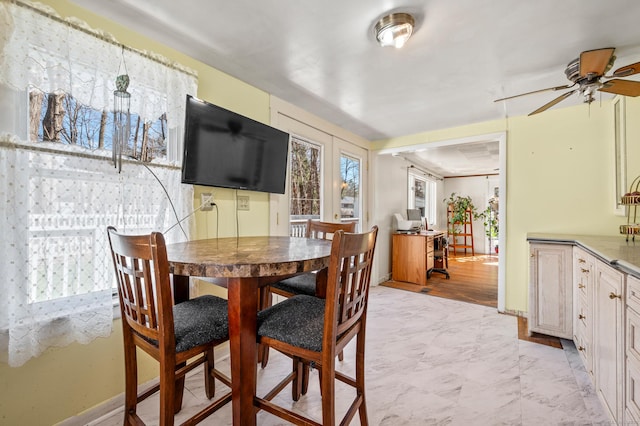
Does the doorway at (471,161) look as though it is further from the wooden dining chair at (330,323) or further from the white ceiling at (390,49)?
the wooden dining chair at (330,323)

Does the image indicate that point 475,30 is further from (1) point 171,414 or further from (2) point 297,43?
(1) point 171,414

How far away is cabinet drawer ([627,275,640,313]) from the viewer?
3.65 ft

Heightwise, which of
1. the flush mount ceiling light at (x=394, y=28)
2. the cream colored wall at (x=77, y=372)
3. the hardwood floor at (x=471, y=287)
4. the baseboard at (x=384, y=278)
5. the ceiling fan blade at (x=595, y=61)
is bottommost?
the hardwood floor at (x=471, y=287)

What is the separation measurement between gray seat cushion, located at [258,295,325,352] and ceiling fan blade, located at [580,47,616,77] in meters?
2.17

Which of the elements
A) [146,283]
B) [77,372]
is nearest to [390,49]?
[146,283]

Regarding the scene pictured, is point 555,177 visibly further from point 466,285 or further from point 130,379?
point 130,379

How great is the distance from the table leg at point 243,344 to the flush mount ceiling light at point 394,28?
5.05 feet

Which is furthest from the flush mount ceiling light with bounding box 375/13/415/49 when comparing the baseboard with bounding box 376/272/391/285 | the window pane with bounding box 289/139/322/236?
the baseboard with bounding box 376/272/391/285

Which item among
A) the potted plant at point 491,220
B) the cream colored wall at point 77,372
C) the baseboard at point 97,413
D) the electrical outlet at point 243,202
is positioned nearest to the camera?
the cream colored wall at point 77,372

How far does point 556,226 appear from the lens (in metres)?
2.85

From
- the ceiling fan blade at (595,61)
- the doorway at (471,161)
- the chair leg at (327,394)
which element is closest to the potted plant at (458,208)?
the doorway at (471,161)

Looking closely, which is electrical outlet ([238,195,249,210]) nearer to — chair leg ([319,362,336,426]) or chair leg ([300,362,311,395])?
chair leg ([300,362,311,395])

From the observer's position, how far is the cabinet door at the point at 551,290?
2299mm

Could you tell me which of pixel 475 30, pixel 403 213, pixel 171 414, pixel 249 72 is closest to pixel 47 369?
pixel 171 414
